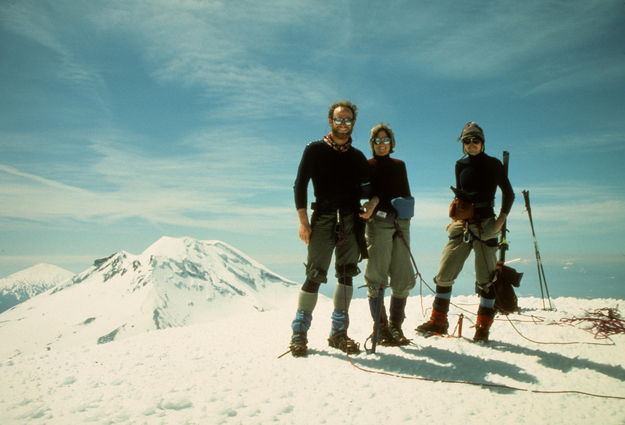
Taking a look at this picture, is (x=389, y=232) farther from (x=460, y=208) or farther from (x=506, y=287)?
(x=506, y=287)

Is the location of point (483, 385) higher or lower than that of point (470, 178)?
lower

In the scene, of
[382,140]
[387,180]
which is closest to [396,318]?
[387,180]

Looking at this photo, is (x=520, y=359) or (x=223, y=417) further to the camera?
(x=520, y=359)

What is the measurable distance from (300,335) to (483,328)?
9.85 ft

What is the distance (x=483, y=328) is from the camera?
216 inches

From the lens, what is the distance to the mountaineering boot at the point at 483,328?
5.44 metres

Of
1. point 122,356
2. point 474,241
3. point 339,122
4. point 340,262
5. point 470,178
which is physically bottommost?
point 122,356

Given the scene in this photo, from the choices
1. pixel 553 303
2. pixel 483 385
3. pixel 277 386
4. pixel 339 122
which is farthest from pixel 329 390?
pixel 553 303

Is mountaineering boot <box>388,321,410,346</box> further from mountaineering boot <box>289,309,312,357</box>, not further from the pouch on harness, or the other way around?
the pouch on harness

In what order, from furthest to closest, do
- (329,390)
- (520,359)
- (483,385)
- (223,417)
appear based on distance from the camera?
(520,359)
(483,385)
(329,390)
(223,417)

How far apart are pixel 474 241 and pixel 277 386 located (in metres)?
3.79

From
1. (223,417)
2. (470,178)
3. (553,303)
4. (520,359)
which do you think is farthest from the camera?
(553,303)

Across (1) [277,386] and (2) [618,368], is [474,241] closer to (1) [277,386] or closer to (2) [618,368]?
(2) [618,368]

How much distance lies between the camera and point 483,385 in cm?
362
